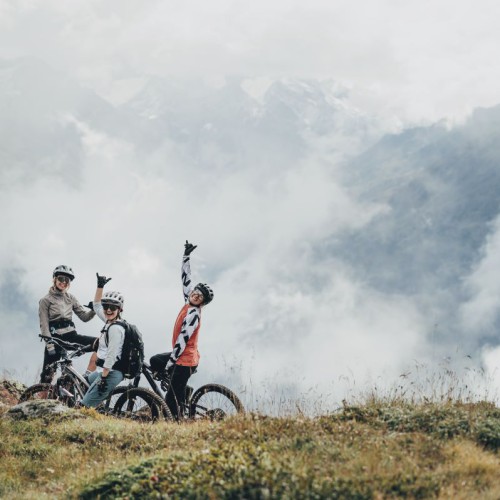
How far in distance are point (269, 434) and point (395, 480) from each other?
7.79 ft

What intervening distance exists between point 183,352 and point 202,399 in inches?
39.2

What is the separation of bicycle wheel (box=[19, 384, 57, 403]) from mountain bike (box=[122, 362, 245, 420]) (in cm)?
222

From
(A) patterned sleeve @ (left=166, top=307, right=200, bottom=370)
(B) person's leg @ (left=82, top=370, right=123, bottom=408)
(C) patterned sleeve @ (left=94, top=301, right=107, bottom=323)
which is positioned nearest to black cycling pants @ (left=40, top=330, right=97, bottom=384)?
(C) patterned sleeve @ (left=94, top=301, right=107, bottom=323)

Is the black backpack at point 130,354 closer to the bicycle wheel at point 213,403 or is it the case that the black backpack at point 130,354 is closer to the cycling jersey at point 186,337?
the cycling jersey at point 186,337

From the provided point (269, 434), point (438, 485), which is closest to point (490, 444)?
point (438, 485)

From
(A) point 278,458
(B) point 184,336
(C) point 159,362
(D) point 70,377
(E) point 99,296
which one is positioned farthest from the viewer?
(E) point 99,296

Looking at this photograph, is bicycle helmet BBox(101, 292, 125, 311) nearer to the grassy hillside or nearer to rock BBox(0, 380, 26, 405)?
the grassy hillside

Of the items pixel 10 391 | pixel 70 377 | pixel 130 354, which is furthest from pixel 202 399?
pixel 10 391

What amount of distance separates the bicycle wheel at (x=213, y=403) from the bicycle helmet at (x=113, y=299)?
2.35 m

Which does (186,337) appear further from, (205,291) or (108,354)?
(108,354)

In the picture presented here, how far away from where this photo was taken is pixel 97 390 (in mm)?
13086

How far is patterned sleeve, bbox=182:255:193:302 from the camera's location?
1444 centimetres

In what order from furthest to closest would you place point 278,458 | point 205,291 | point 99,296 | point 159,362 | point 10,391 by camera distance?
point 10,391
point 99,296
point 205,291
point 159,362
point 278,458

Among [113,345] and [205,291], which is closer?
[113,345]
